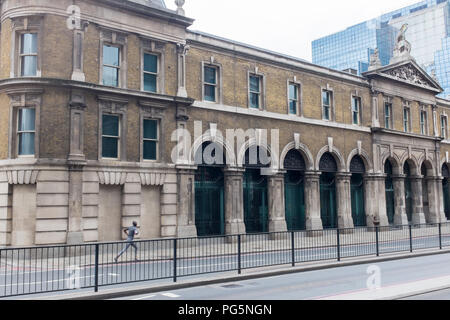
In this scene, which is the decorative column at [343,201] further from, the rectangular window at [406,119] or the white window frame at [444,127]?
the white window frame at [444,127]

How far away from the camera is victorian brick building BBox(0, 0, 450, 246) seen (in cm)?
1950

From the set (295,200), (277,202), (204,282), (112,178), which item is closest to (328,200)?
(295,200)

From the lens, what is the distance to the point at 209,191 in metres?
25.3

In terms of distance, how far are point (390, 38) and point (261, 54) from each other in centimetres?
15310

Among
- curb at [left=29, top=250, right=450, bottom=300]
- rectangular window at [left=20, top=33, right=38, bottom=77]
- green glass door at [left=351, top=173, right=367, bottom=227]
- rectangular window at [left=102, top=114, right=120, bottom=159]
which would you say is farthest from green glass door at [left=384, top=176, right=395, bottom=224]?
rectangular window at [left=20, top=33, right=38, bottom=77]

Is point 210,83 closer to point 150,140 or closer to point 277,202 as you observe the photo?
point 150,140

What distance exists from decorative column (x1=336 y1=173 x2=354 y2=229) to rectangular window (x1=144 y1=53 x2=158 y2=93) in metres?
14.9

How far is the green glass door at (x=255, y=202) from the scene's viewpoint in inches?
1061

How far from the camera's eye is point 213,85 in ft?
→ 83.4

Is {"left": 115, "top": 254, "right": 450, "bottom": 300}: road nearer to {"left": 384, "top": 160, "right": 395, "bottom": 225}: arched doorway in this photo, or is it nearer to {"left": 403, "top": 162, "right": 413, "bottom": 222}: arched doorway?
{"left": 384, "top": 160, "right": 395, "bottom": 225}: arched doorway

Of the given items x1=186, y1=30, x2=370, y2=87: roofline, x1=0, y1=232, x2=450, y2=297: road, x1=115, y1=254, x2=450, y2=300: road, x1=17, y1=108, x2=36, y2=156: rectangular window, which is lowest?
x1=115, y1=254, x2=450, y2=300: road
